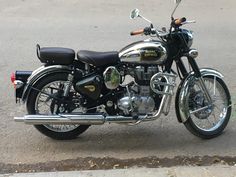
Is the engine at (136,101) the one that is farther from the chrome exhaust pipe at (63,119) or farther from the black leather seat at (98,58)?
the black leather seat at (98,58)

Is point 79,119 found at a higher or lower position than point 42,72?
lower

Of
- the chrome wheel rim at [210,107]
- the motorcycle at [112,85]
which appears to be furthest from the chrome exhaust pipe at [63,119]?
the chrome wheel rim at [210,107]

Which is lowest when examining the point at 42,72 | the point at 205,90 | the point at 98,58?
the point at 205,90

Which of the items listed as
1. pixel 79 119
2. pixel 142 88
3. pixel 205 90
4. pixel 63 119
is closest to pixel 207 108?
pixel 205 90

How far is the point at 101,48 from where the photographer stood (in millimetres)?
8156

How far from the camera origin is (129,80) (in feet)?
16.6

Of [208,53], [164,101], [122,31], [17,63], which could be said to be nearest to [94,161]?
[164,101]

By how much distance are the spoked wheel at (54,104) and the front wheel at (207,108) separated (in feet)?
3.57

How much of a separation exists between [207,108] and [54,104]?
63.1 inches

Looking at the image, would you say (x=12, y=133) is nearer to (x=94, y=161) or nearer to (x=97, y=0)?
(x=94, y=161)

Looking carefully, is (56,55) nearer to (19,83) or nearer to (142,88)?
(19,83)

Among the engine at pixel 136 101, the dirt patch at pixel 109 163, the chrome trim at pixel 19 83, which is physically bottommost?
the dirt patch at pixel 109 163

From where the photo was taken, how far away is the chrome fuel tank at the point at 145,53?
15.3ft

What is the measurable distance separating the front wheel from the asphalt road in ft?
0.41
